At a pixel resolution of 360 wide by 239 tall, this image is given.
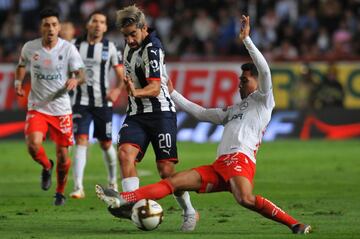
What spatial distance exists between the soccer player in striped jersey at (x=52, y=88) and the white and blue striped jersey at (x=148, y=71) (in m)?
2.40

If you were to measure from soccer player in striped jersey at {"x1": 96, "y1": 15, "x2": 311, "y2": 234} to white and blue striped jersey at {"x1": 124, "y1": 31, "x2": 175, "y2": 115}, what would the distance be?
25.0 inches

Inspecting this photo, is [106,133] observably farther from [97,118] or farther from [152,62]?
[152,62]

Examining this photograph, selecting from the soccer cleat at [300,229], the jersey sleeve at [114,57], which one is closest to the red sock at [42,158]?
the jersey sleeve at [114,57]

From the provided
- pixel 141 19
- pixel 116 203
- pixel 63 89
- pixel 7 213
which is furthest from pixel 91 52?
pixel 116 203

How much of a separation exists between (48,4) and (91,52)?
49.6 ft

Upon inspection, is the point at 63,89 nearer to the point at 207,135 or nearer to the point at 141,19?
the point at 141,19

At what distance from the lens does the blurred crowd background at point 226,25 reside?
27.8 meters

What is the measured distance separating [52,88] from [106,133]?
210 centimetres

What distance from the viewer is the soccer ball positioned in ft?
33.7

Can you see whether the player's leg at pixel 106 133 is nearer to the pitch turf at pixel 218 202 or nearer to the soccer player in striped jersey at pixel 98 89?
the soccer player in striped jersey at pixel 98 89

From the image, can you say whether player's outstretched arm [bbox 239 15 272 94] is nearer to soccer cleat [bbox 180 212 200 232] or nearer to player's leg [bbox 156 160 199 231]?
player's leg [bbox 156 160 199 231]

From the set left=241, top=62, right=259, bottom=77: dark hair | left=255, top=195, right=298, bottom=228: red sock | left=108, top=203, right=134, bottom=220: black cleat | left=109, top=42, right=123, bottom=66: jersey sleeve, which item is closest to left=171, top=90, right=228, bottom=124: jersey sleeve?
left=241, top=62, right=259, bottom=77: dark hair

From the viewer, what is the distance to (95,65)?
15953mm

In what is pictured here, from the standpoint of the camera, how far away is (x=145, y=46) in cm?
1136
